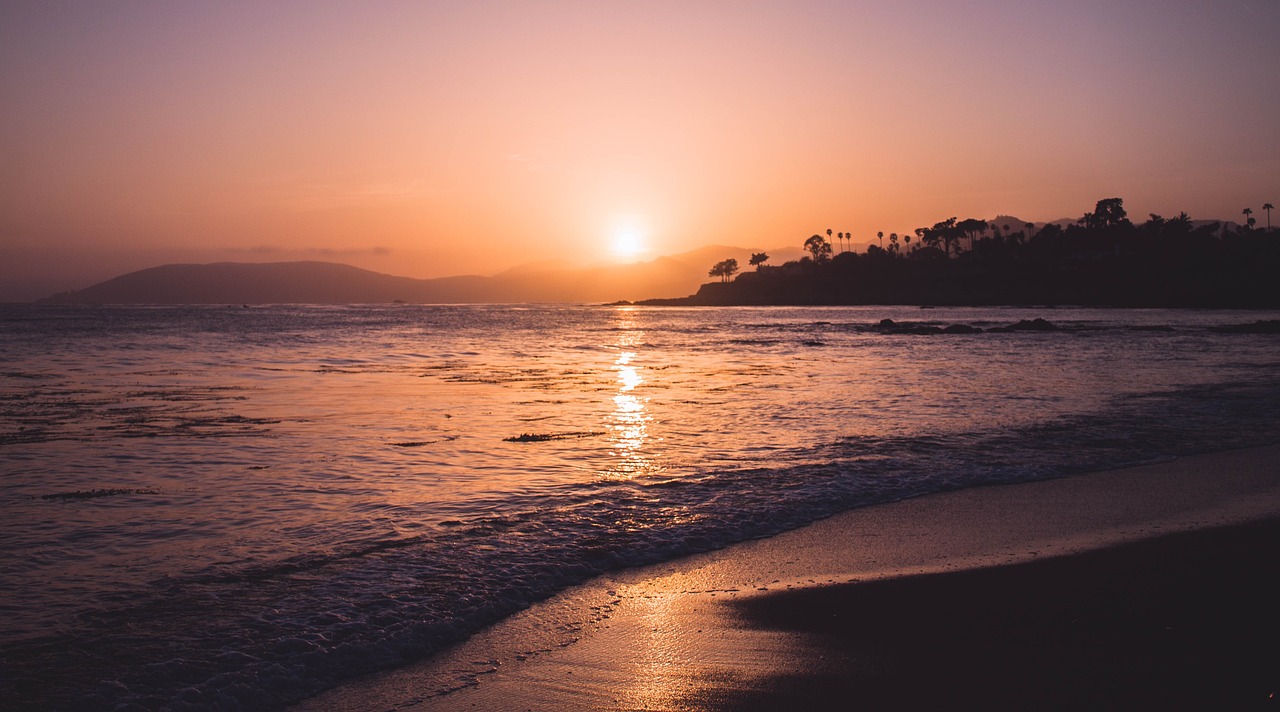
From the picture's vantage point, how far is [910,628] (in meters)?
5.68

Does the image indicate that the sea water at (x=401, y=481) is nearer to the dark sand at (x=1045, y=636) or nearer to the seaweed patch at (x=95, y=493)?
the seaweed patch at (x=95, y=493)

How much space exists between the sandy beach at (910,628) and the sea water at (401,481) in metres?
0.72

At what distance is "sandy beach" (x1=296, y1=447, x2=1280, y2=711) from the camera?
4676mm

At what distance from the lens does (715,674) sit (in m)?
4.98

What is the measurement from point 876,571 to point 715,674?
2765 mm

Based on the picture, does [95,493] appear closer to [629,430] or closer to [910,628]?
[629,430]

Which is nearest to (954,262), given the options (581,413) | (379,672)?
(581,413)

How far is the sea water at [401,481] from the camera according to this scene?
18.5 ft

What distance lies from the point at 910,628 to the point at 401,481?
23.8ft

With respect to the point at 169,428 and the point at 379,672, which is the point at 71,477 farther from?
the point at 379,672

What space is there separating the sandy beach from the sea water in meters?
0.72

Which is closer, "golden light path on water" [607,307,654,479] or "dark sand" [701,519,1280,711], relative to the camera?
"dark sand" [701,519,1280,711]

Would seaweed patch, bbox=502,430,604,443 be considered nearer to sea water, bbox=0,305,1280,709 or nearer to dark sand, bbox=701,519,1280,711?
sea water, bbox=0,305,1280,709

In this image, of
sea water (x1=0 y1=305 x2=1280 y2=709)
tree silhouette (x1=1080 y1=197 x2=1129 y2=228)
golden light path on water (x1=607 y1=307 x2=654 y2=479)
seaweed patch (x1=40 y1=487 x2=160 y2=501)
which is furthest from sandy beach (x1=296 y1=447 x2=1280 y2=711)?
tree silhouette (x1=1080 y1=197 x2=1129 y2=228)
